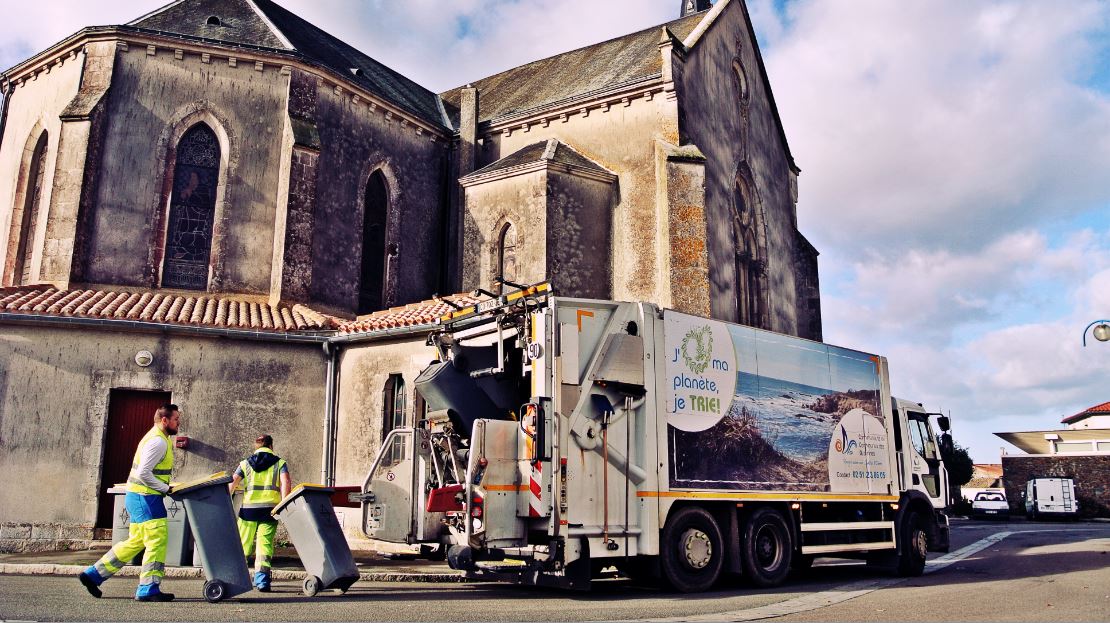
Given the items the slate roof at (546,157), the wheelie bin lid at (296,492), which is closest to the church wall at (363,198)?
the slate roof at (546,157)

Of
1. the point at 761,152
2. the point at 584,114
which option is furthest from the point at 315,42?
the point at 761,152

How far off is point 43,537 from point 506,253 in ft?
36.6

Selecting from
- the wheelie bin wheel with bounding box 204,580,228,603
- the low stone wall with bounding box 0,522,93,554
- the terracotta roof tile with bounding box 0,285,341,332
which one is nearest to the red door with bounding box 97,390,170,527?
the low stone wall with bounding box 0,522,93,554

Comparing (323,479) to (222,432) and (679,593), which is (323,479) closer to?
(222,432)

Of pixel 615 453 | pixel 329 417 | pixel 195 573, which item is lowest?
pixel 195 573

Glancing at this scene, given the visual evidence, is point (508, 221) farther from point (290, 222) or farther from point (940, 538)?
point (940, 538)

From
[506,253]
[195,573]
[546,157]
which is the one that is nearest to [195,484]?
[195,573]

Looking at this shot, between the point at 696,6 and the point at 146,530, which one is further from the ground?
the point at 696,6

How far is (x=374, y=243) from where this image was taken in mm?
21750

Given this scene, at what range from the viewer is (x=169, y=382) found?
15844mm

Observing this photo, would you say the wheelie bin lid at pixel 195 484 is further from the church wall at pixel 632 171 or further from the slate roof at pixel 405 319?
the church wall at pixel 632 171

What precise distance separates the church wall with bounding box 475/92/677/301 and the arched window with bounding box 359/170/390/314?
4.84 m

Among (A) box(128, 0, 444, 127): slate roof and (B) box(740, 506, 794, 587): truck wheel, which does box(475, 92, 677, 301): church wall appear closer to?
(A) box(128, 0, 444, 127): slate roof

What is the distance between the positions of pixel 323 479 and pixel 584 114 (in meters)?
11.1
